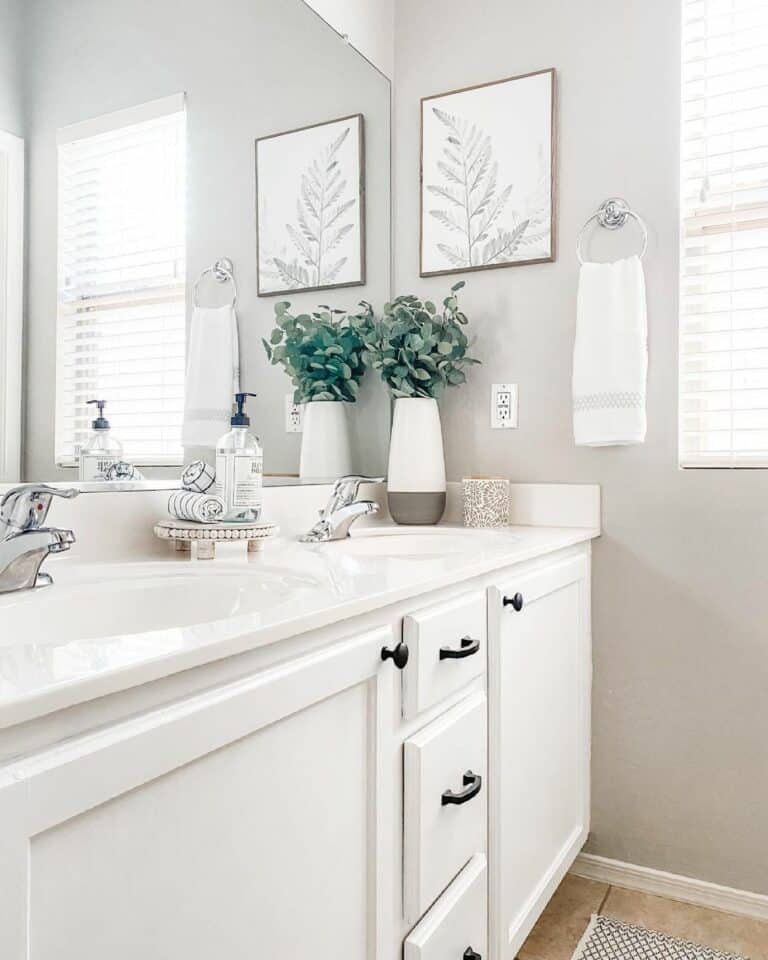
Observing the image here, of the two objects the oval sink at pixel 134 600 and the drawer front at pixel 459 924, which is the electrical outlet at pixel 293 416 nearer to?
the oval sink at pixel 134 600

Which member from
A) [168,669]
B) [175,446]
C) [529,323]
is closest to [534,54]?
[529,323]

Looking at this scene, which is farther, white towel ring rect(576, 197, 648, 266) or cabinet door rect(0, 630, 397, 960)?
white towel ring rect(576, 197, 648, 266)

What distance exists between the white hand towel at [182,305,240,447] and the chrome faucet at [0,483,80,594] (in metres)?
0.43

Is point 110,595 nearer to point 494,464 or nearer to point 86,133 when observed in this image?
point 86,133

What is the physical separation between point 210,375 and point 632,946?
1.41 m

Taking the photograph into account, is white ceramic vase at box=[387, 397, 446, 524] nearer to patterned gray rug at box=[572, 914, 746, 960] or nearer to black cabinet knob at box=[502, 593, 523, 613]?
black cabinet knob at box=[502, 593, 523, 613]

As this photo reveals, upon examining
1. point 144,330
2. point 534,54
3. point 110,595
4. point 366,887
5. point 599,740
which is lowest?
point 599,740

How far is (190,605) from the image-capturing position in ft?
3.58

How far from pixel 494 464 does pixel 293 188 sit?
82 cm

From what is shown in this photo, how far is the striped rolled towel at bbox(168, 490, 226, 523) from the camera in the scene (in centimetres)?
127

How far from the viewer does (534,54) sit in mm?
1921

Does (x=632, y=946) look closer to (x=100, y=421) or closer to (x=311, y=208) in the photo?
(x=100, y=421)

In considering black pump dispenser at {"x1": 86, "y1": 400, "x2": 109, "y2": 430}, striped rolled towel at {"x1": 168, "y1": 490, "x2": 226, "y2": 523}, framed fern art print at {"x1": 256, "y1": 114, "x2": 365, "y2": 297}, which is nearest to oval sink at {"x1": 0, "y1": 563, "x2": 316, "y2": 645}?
striped rolled towel at {"x1": 168, "y1": 490, "x2": 226, "y2": 523}

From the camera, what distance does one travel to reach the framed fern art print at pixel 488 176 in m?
1.90
